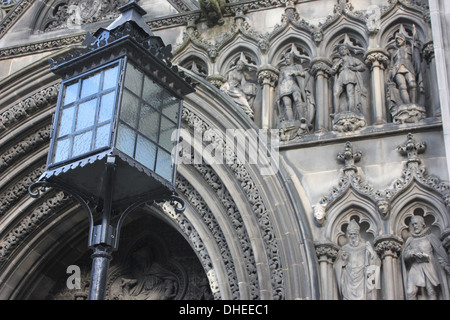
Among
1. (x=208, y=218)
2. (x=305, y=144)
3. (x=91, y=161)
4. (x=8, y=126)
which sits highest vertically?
(x=8, y=126)

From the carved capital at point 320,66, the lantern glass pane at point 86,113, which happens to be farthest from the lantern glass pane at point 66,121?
the carved capital at point 320,66

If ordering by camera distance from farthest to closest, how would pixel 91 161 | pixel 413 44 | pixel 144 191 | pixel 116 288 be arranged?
pixel 116 288 → pixel 413 44 → pixel 144 191 → pixel 91 161

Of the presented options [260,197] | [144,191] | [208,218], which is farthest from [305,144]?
[144,191]

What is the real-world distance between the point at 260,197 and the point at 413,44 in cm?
318

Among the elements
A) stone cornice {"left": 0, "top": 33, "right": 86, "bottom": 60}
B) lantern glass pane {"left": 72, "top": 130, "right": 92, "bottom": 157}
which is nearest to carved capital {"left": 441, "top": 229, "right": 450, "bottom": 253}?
lantern glass pane {"left": 72, "top": 130, "right": 92, "bottom": 157}

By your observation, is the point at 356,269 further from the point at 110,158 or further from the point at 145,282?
the point at 145,282

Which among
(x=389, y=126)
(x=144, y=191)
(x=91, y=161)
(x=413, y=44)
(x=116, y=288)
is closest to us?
(x=91, y=161)

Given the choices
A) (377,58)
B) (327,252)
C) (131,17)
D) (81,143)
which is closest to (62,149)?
(81,143)

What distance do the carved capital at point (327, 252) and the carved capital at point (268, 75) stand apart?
2995mm

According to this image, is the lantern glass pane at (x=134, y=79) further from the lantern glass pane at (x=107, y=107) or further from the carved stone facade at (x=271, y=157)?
the carved stone facade at (x=271, y=157)

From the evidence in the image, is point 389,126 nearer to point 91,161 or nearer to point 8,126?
point 91,161

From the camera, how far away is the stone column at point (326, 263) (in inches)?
420

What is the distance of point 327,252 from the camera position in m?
10.8

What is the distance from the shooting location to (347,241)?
1108 centimetres
